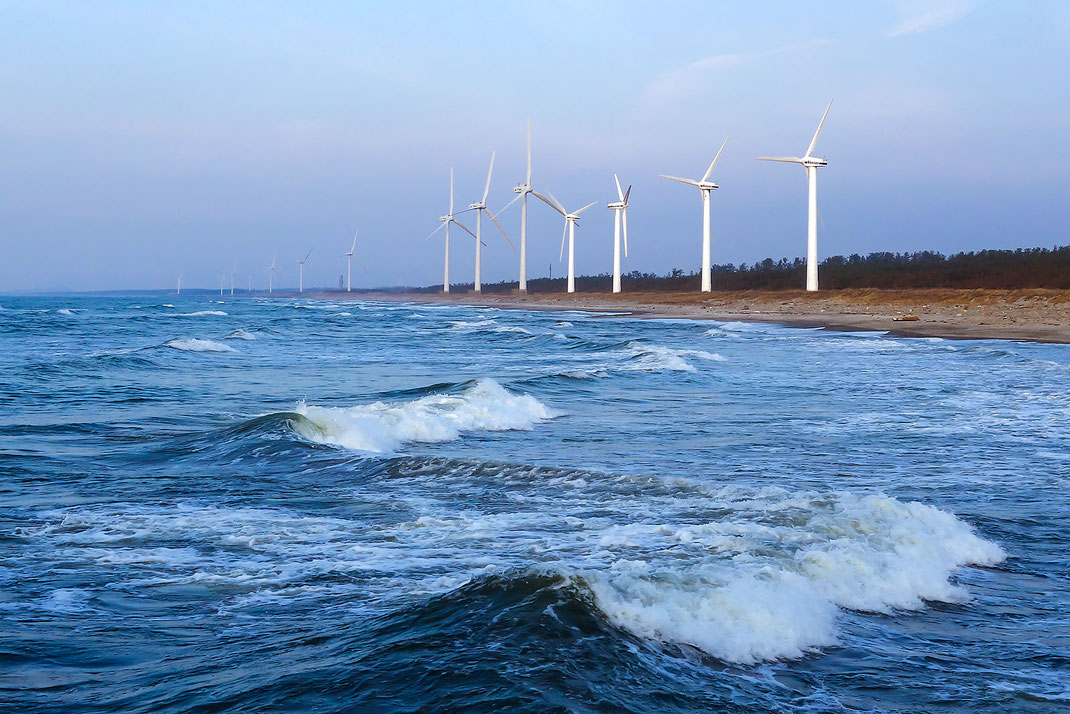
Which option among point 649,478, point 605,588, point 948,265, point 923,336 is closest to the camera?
point 605,588

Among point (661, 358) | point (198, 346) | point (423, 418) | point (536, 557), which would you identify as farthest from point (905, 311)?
point (536, 557)

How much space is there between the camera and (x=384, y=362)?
30.0 metres

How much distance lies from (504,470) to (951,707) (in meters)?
6.87

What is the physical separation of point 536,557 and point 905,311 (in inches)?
2018

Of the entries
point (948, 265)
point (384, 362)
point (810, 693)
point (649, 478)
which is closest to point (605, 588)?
point (810, 693)

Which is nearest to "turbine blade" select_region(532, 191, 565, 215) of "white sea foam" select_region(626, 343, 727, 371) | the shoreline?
the shoreline

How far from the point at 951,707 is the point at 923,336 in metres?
37.1

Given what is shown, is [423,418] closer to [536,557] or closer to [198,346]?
[536,557]

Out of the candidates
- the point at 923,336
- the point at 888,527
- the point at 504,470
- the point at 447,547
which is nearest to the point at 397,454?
the point at 504,470

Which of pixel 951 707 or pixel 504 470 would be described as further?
pixel 504 470

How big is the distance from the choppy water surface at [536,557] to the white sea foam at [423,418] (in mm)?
81

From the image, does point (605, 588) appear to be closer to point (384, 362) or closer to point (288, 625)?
point (288, 625)

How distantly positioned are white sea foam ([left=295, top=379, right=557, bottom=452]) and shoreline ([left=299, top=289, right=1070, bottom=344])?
24082mm

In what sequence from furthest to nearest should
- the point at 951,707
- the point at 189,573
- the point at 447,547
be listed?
the point at 447,547, the point at 189,573, the point at 951,707
